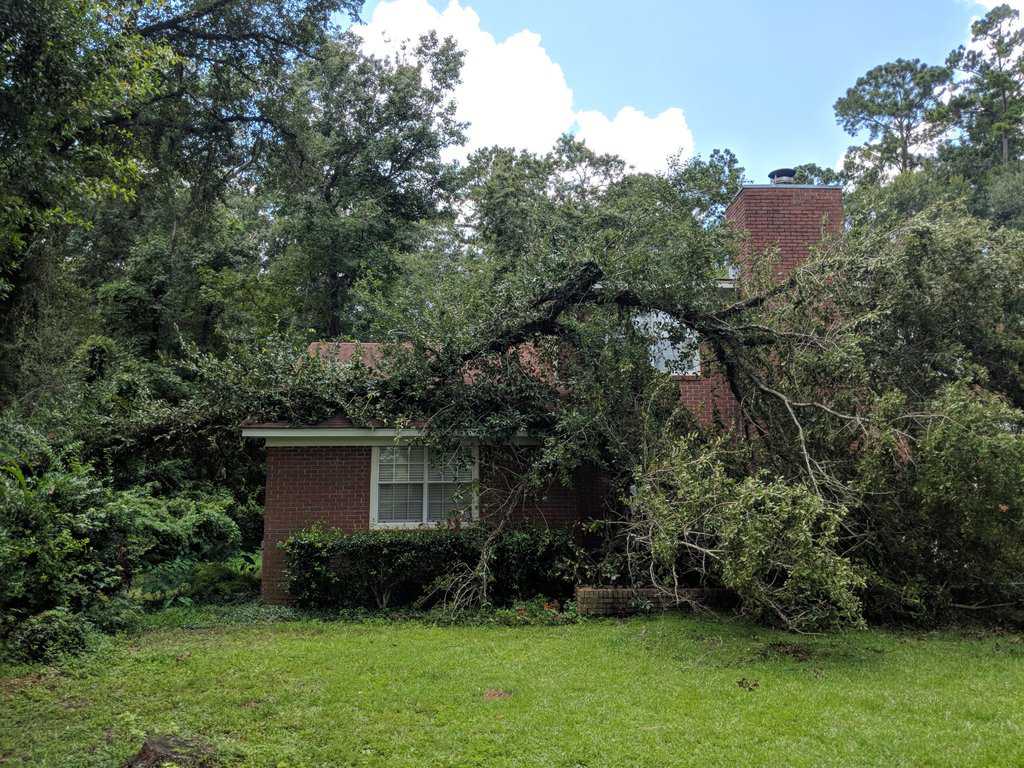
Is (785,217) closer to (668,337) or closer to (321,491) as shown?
(668,337)

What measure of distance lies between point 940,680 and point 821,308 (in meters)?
5.09

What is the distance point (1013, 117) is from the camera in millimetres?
35406

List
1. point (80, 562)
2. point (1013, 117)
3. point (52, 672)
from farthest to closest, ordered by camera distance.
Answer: point (1013, 117) < point (80, 562) < point (52, 672)

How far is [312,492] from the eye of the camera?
38.5 ft

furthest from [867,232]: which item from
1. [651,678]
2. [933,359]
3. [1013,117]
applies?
[1013,117]

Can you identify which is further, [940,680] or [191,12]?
[191,12]

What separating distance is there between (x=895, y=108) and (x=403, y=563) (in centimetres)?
4226

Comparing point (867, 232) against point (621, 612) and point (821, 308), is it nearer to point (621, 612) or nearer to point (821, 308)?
point (821, 308)

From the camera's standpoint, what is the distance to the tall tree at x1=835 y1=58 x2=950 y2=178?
131 ft

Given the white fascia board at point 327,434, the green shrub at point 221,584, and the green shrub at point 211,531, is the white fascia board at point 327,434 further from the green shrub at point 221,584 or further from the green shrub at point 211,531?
the green shrub at point 221,584

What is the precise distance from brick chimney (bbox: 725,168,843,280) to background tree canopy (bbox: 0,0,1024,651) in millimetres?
1360

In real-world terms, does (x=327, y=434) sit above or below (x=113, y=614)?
above

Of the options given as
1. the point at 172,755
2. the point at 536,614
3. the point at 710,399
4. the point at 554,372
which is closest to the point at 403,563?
the point at 536,614

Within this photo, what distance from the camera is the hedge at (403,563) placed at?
10742mm
